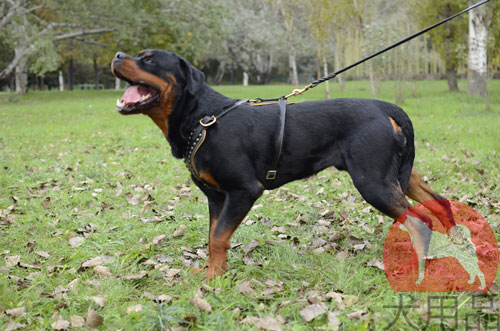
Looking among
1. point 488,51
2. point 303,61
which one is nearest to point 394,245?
point 488,51

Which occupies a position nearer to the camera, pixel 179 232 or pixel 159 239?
pixel 159 239

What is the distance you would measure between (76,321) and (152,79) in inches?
71.7

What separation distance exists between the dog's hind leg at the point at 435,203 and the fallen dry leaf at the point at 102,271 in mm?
2705

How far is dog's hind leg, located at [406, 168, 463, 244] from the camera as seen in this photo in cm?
387

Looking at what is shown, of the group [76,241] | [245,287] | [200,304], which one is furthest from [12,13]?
[200,304]

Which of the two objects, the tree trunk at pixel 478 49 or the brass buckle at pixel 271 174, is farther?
the tree trunk at pixel 478 49

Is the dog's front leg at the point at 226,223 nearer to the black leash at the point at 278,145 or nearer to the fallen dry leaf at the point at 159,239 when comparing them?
the black leash at the point at 278,145

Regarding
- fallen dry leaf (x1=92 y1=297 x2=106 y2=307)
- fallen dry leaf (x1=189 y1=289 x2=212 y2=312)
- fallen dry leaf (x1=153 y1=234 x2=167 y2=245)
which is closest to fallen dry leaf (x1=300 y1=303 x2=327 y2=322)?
fallen dry leaf (x1=189 y1=289 x2=212 y2=312)

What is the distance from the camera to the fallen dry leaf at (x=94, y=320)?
283 cm

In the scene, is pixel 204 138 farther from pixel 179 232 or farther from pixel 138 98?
pixel 179 232

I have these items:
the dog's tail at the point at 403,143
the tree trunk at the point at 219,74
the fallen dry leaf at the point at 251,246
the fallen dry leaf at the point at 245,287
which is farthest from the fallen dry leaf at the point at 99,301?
the tree trunk at the point at 219,74

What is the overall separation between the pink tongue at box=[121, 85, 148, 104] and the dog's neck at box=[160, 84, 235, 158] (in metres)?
0.27

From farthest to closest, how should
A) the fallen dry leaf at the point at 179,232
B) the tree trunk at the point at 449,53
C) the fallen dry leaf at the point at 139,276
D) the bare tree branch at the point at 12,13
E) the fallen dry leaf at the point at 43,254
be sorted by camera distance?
the tree trunk at the point at 449,53, the bare tree branch at the point at 12,13, the fallen dry leaf at the point at 179,232, the fallen dry leaf at the point at 43,254, the fallen dry leaf at the point at 139,276

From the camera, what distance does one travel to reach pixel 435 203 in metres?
3.90
